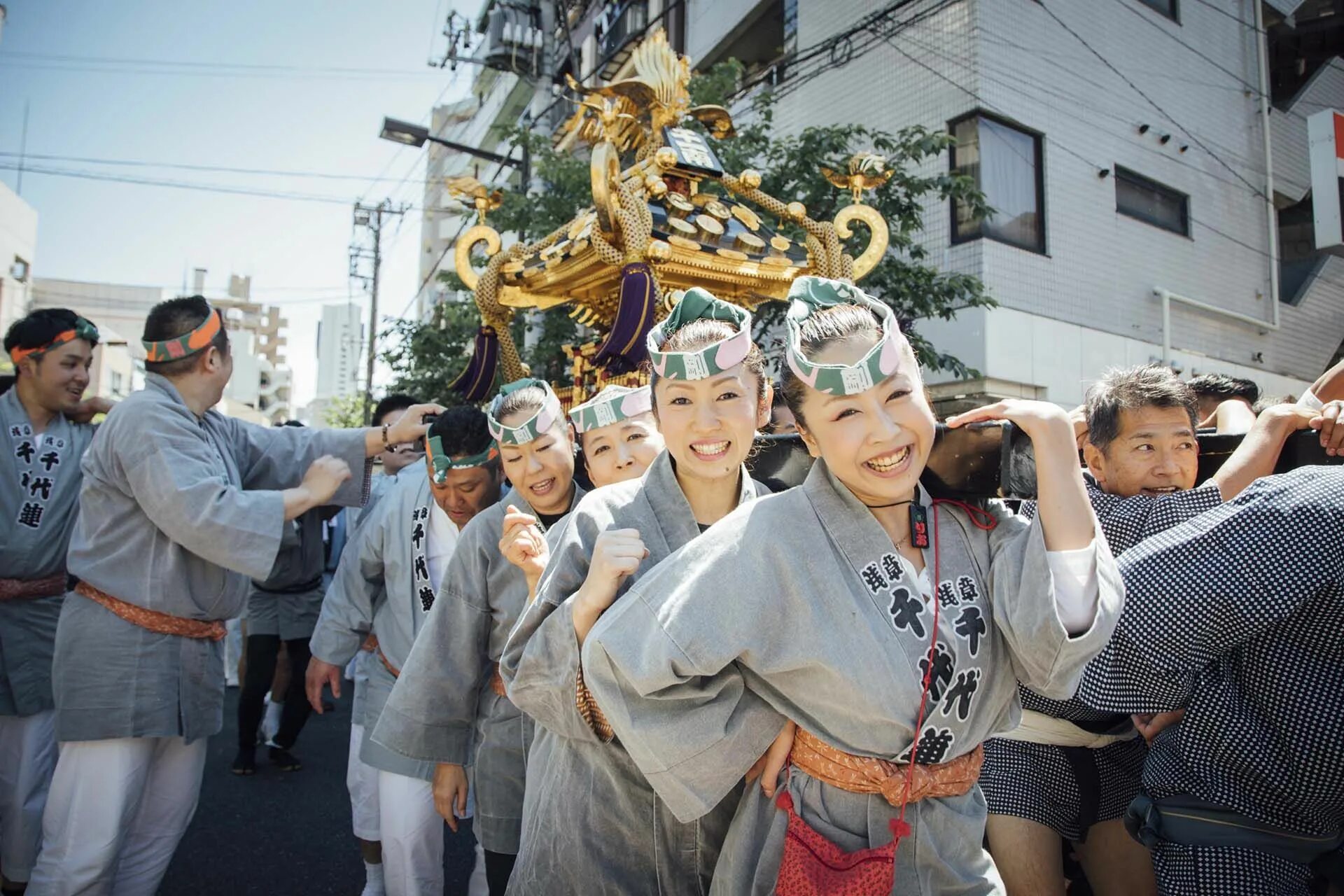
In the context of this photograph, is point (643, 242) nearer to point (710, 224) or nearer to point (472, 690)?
point (710, 224)

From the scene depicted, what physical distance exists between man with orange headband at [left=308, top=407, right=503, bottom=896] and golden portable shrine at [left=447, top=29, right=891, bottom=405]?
43.3 inches

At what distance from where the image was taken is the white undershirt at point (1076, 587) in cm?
138

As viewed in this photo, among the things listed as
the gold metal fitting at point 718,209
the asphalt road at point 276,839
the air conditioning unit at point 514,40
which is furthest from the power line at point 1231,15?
the asphalt road at point 276,839

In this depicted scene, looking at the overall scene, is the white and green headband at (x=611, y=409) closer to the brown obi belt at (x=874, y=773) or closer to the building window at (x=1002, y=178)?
the brown obi belt at (x=874, y=773)

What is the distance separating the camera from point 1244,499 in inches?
63.5

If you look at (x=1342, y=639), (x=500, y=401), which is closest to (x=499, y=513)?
(x=500, y=401)

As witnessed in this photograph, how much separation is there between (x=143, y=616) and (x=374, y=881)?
135 cm

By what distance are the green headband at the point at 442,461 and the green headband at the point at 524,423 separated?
36 centimetres

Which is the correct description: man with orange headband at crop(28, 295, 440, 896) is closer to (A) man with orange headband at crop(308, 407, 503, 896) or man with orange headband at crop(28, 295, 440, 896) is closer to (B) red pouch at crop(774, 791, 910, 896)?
(A) man with orange headband at crop(308, 407, 503, 896)

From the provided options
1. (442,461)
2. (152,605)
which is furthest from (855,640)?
(152,605)

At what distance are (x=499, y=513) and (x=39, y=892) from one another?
71.0 inches

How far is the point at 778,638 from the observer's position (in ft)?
4.74

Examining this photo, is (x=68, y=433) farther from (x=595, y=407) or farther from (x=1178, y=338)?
(x=1178, y=338)

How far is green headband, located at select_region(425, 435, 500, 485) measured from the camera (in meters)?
2.98
